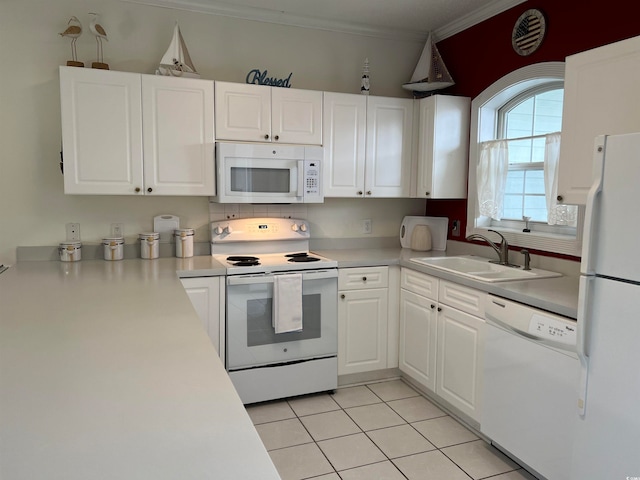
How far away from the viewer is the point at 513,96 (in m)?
3.31

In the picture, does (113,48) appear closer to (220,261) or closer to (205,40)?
(205,40)

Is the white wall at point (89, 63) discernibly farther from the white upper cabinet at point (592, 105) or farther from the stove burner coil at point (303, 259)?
the white upper cabinet at point (592, 105)

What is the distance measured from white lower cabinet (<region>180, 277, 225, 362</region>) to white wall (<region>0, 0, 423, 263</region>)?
650 millimetres

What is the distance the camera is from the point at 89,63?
311cm

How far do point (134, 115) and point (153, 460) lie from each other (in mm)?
2539

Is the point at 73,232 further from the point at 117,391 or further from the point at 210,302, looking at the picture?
the point at 117,391

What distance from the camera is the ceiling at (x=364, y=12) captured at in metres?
3.26

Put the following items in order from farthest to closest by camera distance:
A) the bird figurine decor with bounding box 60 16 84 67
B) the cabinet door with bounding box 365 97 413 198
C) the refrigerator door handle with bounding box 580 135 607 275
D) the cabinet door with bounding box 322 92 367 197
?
the cabinet door with bounding box 365 97 413 198 < the cabinet door with bounding box 322 92 367 197 < the bird figurine decor with bounding box 60 16 84 67 < the refrigerator door handle with bounding box 580 135 607 275

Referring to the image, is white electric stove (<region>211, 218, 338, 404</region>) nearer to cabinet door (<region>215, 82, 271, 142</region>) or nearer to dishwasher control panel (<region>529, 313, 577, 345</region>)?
cabinet door (<region>215, 82, 271, 142</region>)

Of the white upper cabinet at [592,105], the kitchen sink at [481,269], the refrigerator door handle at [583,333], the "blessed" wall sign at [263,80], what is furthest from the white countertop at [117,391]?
the "blessed" wall sign at [263,80]

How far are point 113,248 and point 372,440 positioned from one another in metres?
2.02

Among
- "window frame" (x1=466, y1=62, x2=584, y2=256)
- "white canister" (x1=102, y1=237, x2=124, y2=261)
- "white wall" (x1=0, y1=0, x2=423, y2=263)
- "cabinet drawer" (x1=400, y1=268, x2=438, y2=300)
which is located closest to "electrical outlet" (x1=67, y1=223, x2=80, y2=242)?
"white wall" (x1=0, y1=0, x2=423, y2=263)

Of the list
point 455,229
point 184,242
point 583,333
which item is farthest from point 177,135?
point 583,333

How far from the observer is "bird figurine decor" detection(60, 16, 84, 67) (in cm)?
291
